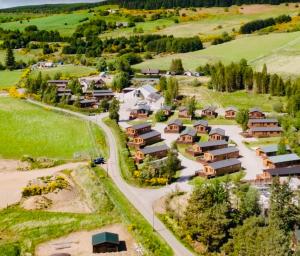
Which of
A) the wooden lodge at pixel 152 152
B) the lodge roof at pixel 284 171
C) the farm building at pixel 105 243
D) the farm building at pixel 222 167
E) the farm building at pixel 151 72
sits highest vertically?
the farm building at pixel 151 72

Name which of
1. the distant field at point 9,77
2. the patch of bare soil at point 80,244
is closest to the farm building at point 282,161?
the patch of bare soil at point 80,244

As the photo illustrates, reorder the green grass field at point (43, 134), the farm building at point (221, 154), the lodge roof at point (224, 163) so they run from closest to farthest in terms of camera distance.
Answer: the lodge roof at point (224, 163) → the farm building at point (221, 154) → the green grass field at point (43, 134)

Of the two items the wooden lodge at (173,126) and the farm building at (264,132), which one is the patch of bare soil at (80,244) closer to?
the wooden lodge at (173,126)

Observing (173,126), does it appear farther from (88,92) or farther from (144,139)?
(88,92)

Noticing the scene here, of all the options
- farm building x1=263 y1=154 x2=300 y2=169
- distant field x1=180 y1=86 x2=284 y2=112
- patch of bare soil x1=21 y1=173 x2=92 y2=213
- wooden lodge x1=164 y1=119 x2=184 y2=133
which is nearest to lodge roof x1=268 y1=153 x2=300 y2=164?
farm building x1=263 y1=154 x2=300 y2=169

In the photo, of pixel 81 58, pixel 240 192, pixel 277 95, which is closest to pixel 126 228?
pixel 240 192

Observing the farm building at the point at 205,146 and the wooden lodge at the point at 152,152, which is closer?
the wooden lodge at the point at 152,152

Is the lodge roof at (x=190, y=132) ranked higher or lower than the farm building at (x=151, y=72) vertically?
lower
